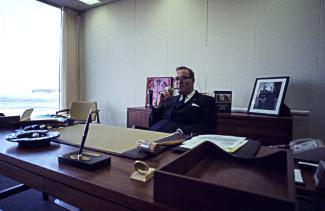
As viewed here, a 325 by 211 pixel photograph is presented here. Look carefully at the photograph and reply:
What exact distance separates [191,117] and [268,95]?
104 cm

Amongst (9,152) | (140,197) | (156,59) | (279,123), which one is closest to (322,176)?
(140,197)

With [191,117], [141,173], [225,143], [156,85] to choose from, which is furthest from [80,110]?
[141,173]

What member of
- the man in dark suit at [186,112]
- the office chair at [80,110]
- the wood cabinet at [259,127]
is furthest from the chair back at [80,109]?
the wood cabinet at [259,127]

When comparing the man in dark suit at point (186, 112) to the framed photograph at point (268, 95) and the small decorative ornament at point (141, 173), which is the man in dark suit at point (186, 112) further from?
the small decorative ornament at point (141, 173)

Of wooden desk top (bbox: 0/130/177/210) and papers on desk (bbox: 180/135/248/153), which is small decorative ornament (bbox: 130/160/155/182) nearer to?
wooden desk top (bbox: 0/130/177/210)

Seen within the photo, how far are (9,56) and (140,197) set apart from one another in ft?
13.8

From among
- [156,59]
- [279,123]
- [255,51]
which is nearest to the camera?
[279,123]

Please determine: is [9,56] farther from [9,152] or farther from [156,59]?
[9,152]

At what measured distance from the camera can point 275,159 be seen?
0.75 meters

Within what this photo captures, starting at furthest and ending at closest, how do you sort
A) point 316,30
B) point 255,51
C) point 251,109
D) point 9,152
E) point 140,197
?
point 255,51, point 251,109, point 316,30, point 9,152, point 140,197

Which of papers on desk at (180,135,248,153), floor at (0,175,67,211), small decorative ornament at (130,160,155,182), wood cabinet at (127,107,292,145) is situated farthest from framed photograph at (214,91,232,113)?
small decorative ornament at (130,160,155,182)

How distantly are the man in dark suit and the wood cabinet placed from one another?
0.32m

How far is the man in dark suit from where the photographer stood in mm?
2082

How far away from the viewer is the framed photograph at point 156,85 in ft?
11.5
